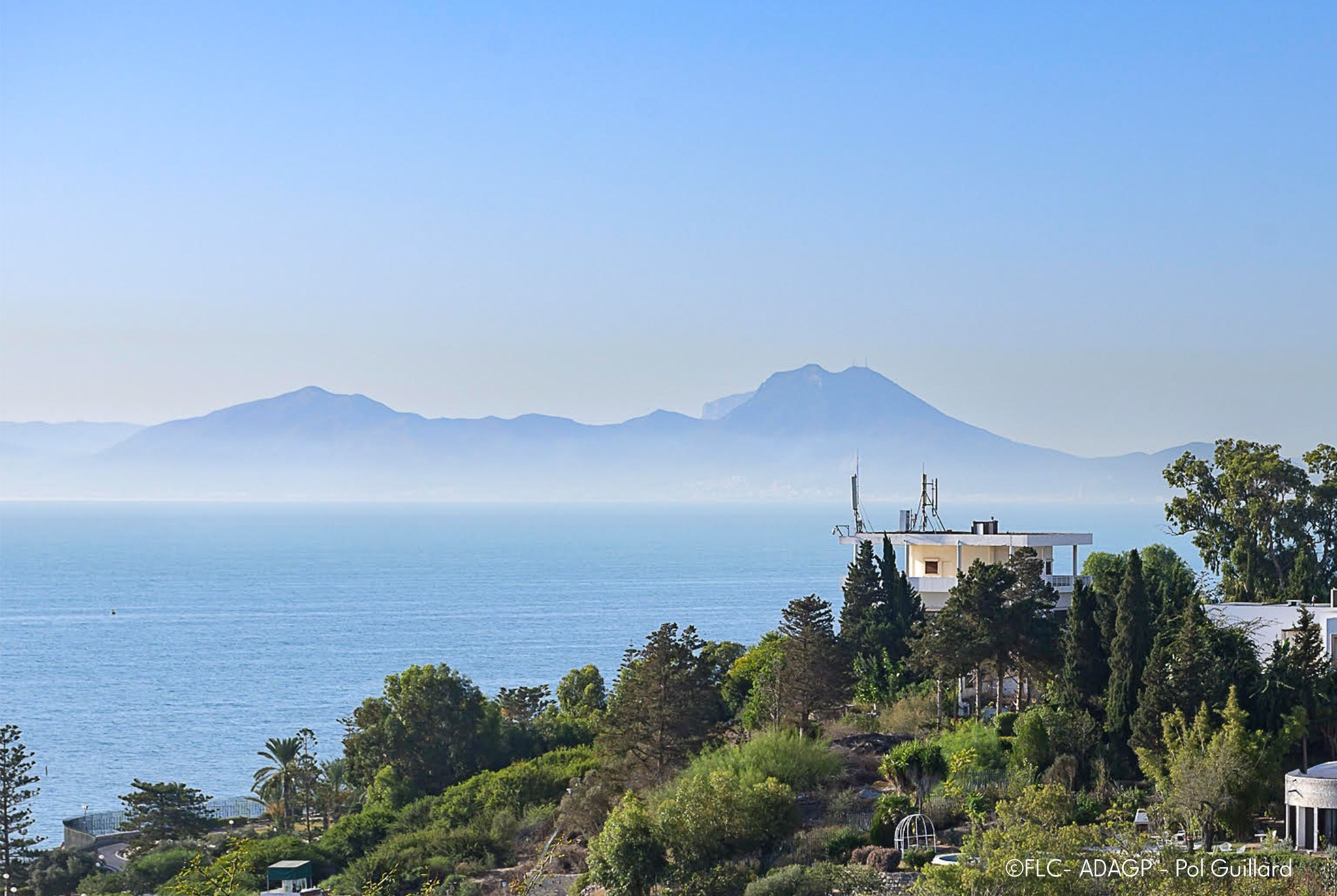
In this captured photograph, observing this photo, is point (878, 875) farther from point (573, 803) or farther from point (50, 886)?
point (50, 886)

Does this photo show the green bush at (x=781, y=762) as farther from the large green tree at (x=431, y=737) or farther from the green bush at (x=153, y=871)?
the green bush at (x=153, y=871)

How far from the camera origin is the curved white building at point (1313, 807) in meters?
25.9

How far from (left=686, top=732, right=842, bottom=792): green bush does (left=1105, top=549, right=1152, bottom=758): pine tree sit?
5.47m

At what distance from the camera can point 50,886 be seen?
39312 mm

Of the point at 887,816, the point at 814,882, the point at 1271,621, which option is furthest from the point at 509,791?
the point at 1271,621

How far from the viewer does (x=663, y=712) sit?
34594 millimetres

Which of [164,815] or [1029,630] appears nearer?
[1029,630]

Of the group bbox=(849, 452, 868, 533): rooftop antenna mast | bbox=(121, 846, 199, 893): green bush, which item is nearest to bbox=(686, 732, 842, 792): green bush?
bbox=(121, 846, 199, 893): green bush

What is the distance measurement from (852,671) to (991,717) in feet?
15.5

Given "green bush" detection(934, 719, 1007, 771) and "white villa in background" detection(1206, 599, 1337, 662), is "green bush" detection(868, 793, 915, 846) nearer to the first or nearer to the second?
"green bush" detection(934, 719, 1007, 771)

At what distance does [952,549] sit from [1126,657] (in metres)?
13.7

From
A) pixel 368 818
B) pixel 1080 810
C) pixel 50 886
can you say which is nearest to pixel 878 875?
pixel 1080 810

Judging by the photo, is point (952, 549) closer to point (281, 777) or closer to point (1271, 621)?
point (1271, 621)

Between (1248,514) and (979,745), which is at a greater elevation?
(1248,514)
